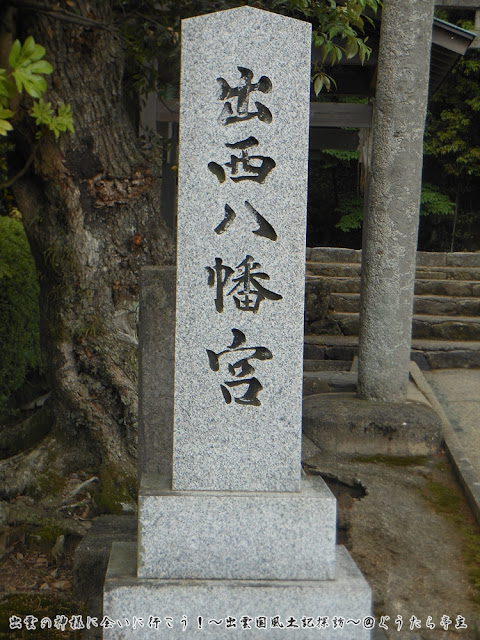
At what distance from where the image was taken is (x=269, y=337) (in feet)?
9.46

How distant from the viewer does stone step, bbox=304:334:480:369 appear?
7.78 m

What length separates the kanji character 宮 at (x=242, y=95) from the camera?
2.79 m

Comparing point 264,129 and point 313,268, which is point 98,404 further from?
point 313,268

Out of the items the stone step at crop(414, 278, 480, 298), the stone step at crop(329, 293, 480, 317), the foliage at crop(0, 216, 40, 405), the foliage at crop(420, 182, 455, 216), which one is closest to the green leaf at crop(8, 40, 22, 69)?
the foliage at crop(0, 216, 40, 405)

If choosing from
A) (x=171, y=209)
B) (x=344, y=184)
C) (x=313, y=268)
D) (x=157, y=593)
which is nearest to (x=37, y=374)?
(x=171, y=209)

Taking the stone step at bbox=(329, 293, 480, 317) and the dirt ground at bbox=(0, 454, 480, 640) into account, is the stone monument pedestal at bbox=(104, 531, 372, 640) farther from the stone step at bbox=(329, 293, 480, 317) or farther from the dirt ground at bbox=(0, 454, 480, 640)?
the stone step at bbox=(329, 293, 480, 317)

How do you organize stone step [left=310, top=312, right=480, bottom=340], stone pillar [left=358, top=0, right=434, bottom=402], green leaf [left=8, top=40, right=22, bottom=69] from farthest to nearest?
stone step [left=310, top=312, right=480, bottom=340]
stone pillar [left=358, top=0, right=434, bottom=402]
green leaf [left=8, top=40, right=22, bottom=69]

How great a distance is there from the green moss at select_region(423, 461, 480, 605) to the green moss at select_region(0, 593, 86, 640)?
1901mm

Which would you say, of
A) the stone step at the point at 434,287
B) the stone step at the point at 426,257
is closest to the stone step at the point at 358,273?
the stone step at the point at 434,287

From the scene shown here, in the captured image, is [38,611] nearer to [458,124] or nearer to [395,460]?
[395,460]

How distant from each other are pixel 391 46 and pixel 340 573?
3.79m

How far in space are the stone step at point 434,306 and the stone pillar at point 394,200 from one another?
3817 mm

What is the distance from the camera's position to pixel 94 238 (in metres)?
4.34

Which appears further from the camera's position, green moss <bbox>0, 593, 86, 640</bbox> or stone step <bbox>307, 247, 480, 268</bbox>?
stone step <bbox>307, 247, 480, 268</bbox>
